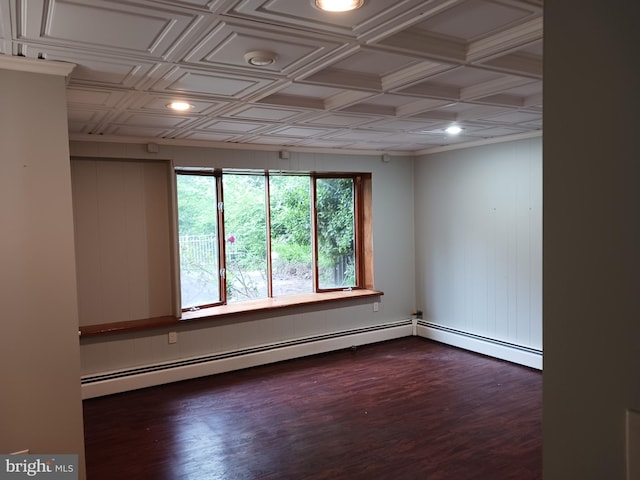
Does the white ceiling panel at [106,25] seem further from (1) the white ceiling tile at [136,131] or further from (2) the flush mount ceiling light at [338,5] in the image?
(1) the white ceiling tile at [136,131]

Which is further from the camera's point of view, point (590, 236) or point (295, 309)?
point (295, 309)

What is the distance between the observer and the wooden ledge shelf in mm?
4418

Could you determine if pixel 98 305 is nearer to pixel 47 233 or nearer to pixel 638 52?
pixel 47 233

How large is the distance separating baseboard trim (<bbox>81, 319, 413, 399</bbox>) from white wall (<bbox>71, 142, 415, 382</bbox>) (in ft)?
0.20

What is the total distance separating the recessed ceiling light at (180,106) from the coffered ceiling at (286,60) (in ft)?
0.24

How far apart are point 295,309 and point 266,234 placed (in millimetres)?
892

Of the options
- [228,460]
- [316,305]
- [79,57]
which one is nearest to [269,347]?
[316,305]

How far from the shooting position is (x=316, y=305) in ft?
18.0

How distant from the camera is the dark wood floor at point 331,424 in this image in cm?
306

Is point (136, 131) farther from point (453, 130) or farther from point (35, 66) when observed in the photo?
point (453, 130)

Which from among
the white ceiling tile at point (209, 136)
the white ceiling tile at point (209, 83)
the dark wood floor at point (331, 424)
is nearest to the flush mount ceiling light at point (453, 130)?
the white ceiling tile at point (209, 136)

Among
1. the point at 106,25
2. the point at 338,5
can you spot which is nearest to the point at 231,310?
the point at 106,25

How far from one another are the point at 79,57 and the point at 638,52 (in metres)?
2.24

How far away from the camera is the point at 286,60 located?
7.61ft
